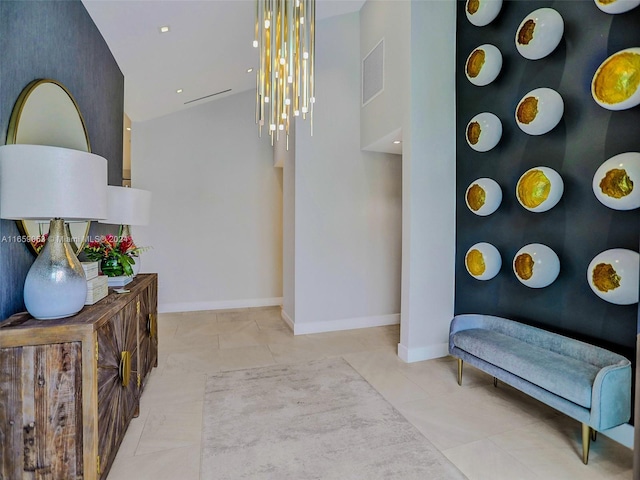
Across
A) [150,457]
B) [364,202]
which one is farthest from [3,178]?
[364,202]

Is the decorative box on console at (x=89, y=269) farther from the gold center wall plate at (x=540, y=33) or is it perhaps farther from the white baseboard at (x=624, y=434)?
the gold center wall plate at (x=540, y=33)

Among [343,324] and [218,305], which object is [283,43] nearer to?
[343,324]

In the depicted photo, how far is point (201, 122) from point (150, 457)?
16.3 ft

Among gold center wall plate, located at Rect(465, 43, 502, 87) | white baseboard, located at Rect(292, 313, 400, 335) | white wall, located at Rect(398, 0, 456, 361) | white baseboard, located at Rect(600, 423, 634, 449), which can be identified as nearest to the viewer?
white baseboard, located at Rect(600, 423, 634, 449)

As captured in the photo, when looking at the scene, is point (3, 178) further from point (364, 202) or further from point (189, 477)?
point (364, 202)

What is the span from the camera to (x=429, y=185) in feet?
11.4

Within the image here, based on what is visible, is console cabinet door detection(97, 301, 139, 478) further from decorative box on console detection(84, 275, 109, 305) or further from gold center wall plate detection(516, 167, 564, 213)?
gold center wall plate detection(516, 167, 564, 213)

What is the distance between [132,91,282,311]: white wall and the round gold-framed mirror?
2.87 metres

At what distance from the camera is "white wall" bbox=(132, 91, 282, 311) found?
215 inches

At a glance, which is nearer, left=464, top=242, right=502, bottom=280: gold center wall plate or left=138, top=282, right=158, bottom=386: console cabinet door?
left=138, top=282, right=158, bottom=386: console cabinet door

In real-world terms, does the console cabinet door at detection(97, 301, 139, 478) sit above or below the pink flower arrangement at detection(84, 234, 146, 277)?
below

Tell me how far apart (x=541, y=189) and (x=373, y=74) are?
2.59 metres

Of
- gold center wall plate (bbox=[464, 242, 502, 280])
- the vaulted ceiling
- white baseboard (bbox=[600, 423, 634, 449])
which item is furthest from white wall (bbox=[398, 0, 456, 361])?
white baseboard (bbox=[600, 423, 634, 449])

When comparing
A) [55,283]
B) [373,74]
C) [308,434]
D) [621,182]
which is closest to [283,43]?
[373,74]
